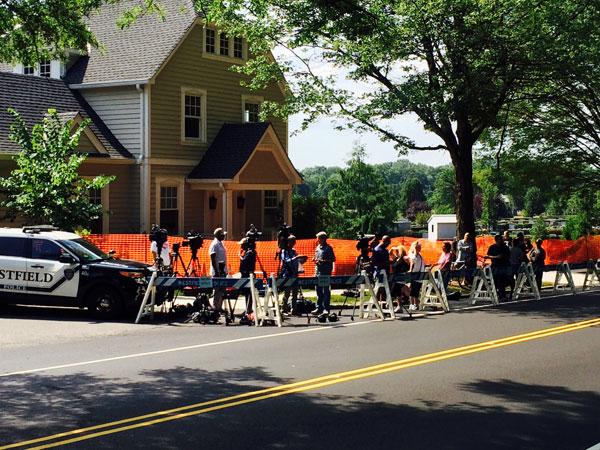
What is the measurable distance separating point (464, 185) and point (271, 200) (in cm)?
1157

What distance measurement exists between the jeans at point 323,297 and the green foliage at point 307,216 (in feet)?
66.5

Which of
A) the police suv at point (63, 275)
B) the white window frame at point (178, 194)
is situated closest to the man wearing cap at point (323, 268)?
the police suv at point (63, 275)

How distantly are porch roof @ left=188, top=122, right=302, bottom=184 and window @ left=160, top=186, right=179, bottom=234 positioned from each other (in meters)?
0.89

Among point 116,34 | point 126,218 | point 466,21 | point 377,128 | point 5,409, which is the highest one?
point 116,34

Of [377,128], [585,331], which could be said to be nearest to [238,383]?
[585,331]

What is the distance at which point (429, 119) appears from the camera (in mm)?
25297

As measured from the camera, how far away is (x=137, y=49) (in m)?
33.8

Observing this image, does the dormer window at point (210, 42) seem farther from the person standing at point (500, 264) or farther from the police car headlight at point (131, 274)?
the police car headlight at point (131, 274)

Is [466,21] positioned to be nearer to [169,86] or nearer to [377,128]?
[377,128]

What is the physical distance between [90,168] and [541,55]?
1546 cm

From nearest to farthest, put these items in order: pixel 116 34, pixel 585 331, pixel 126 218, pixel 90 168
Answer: pixel 585 331, pixel 90 168, pixel 126 218, pixel 116 34

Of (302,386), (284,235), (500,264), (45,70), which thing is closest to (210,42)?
(45,70)

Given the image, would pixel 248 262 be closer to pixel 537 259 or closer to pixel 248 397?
pixel 248 397

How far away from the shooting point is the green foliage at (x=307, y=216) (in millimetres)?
39750
